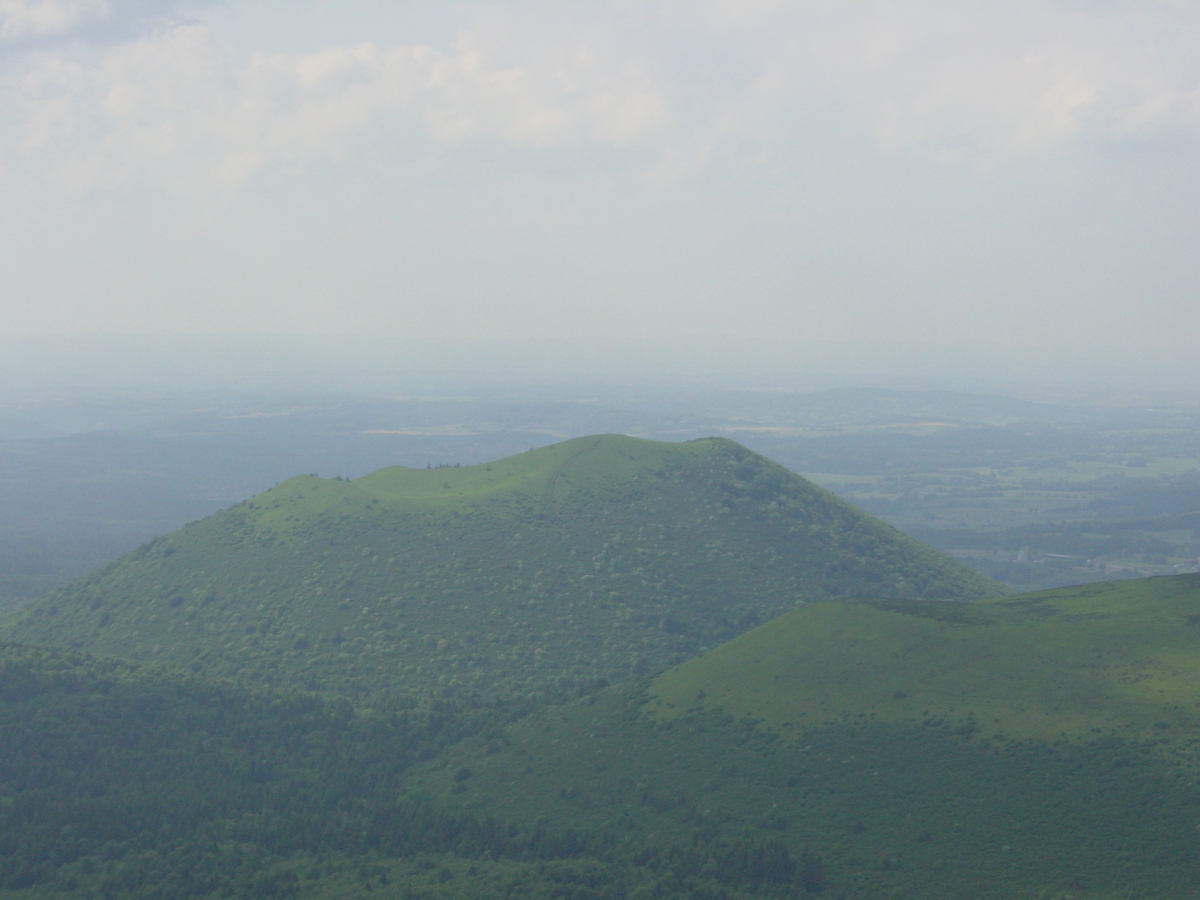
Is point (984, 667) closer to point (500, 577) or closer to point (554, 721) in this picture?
point (554, 721)

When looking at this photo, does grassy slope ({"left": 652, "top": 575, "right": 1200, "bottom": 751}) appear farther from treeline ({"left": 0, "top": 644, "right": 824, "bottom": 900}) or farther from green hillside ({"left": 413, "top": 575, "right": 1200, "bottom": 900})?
treeline ({"left": 0, "top": 644, "right": 824, "bottom": 900})

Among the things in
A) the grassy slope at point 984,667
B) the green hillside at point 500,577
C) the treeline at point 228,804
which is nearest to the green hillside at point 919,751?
the grassy slope at point 984,667

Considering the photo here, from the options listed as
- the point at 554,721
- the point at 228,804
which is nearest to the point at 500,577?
the point at 554,721

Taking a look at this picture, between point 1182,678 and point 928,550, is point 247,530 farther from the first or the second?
point 1182,678

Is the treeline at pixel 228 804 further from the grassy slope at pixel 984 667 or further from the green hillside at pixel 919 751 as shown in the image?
the grassy slope at pixel 984 667

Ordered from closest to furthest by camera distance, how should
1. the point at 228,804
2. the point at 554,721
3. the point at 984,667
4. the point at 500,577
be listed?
the point at 228,804 < the point at 984,667 < the point at 554,721 < the point at 500,577

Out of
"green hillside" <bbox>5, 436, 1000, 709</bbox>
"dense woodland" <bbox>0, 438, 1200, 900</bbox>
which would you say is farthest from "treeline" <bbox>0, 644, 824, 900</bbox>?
"green hillside" <bbox>5, 436, 1000, 709</bbox>

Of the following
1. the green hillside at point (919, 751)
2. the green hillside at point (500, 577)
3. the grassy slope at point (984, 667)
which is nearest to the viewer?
the green hillside at point (919, 751)
